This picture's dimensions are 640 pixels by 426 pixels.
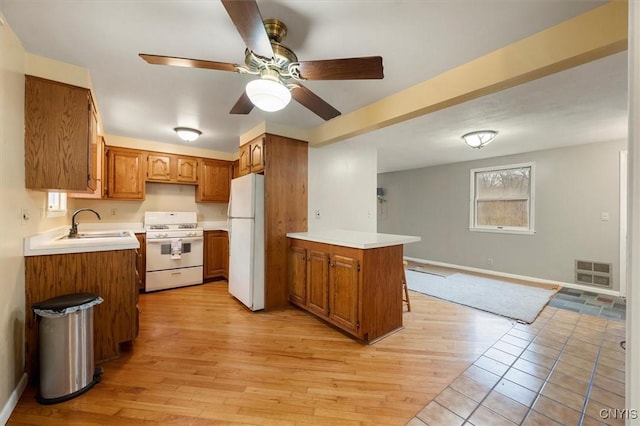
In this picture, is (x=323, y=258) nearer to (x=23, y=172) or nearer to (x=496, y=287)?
(x=23, y=172)

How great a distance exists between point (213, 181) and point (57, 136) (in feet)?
9.21

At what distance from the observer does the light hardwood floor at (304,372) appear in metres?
1.58

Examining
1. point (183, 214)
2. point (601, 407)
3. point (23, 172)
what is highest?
point (23, 172)

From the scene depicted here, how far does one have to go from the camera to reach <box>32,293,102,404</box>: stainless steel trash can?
5.46ft

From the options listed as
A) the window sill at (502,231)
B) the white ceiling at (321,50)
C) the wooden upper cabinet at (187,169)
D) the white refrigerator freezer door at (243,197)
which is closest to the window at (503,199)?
the window sill at (502,231)

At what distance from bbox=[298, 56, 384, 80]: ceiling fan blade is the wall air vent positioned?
492 centimetres

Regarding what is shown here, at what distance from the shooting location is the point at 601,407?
166 cm

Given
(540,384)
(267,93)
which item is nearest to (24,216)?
(267,93)

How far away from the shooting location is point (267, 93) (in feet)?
5.07

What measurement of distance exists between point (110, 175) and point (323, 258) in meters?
3.57

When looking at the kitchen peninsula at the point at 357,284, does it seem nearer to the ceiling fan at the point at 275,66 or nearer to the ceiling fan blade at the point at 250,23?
the ceiling fan at the point at 275,66

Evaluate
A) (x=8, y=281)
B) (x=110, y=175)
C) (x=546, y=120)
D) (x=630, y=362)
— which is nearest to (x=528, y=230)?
(x=546, y=120)

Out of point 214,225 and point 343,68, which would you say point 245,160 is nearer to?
point 214,225

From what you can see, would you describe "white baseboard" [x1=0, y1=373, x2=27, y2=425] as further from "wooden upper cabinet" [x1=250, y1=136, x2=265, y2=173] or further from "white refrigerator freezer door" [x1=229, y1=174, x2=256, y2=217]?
"wooden upper cabinet" [x1=250, y1=136, x2=265, y2=173]
